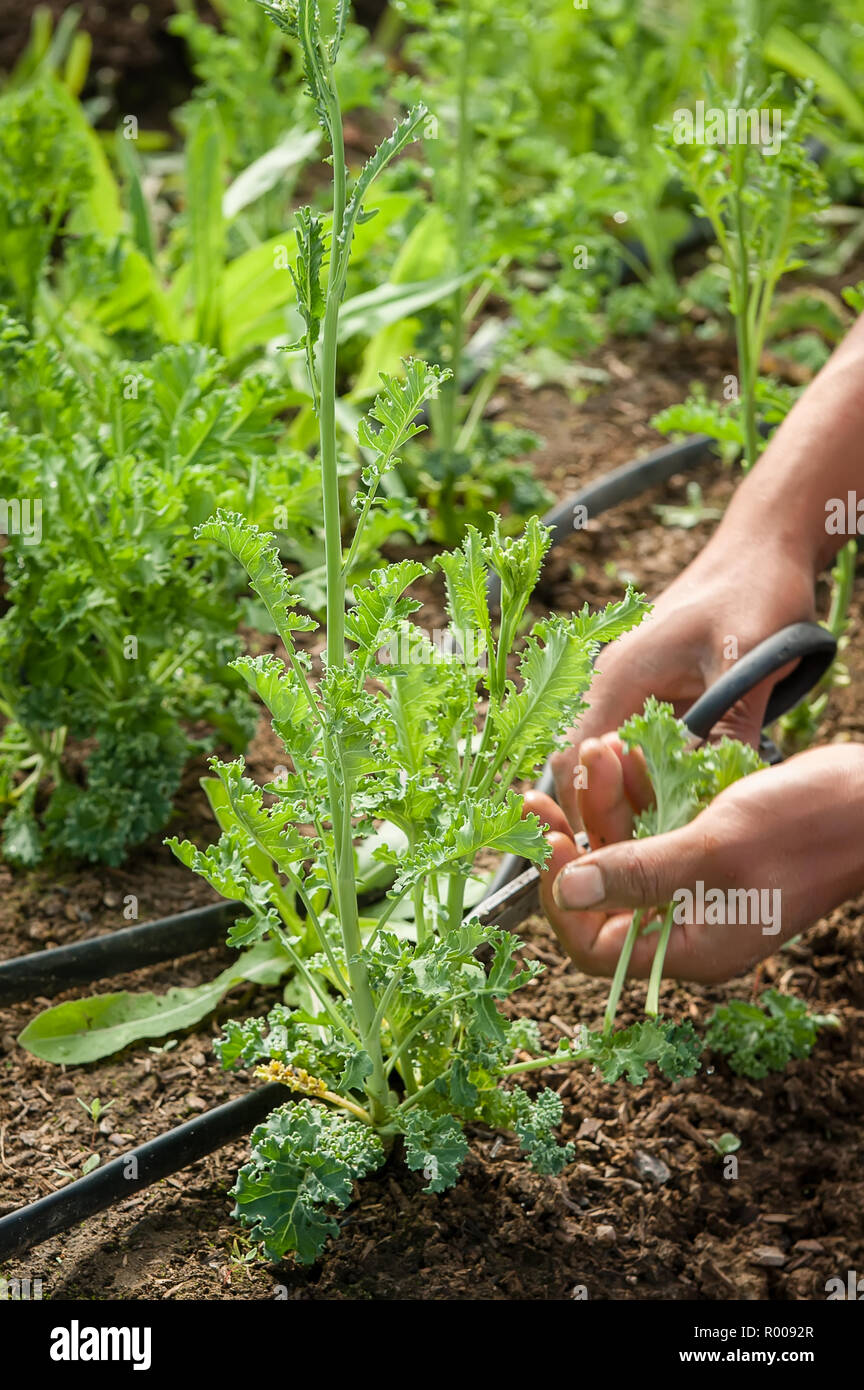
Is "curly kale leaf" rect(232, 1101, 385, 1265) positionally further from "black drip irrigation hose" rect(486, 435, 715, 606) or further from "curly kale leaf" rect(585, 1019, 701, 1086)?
"black drip irrigation hose" rect(486, 435, 715, 606)

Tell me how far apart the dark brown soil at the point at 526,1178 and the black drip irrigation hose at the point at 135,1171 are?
44mm

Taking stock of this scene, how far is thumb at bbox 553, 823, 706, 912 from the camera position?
58.1 inches

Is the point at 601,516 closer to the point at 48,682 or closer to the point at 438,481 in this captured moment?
the point at 438,481

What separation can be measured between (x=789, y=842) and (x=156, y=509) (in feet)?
3.09

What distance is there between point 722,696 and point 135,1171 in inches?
35.2

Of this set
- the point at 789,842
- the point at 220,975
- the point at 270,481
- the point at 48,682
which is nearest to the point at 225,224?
the point at 270,481

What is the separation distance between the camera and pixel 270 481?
1.99m

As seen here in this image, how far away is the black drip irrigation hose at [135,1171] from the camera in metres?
1.49

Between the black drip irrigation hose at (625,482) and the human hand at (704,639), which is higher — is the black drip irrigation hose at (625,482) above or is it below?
above

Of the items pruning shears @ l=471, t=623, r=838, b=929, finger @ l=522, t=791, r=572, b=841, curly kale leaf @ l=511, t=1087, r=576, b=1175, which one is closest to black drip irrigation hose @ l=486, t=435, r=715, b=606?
pruning shears @ l=471, t=623, r=838, b=929

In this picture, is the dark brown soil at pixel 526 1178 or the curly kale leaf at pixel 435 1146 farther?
the dark brown soil at pixel 526 1178

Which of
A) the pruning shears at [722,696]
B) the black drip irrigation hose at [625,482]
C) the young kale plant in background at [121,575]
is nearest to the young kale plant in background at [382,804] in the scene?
the pruning shears at [722,696]

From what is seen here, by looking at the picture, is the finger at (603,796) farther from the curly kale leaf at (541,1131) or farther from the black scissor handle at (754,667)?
the curly kale leaf at (541,1131)

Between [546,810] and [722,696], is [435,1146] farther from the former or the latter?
[722,696]
